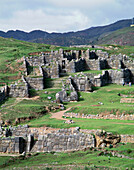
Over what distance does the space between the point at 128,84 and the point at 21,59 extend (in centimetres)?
2139

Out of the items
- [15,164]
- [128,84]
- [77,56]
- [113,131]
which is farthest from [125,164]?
[77,56]

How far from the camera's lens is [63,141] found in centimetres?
3020

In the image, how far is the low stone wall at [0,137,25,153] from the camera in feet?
101

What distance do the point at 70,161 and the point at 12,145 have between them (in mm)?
7933

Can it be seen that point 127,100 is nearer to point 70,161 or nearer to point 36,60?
point 70,161

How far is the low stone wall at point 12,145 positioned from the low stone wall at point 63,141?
1245mm

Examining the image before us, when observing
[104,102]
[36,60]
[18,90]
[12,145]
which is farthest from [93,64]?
[12,145]

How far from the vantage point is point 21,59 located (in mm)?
62250

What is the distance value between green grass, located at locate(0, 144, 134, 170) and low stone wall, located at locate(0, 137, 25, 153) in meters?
2.05

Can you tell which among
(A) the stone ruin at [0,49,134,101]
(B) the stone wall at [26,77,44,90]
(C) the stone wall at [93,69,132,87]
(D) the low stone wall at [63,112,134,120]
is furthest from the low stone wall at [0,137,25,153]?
(C) the stone wall at [93,69,132,87]

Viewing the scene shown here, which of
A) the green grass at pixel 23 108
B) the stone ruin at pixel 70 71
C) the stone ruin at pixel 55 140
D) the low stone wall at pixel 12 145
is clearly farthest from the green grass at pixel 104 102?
the low stone wall at pixel 12 145

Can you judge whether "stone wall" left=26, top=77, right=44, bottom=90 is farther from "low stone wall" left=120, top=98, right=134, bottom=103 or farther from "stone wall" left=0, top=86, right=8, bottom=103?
"low stone wall" left=120, top=98, right=134, bottom=103

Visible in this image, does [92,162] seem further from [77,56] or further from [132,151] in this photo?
[77,56]

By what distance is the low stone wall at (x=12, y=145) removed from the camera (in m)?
30.9
